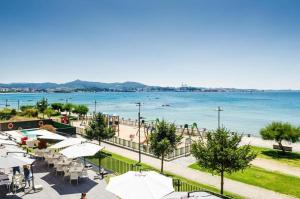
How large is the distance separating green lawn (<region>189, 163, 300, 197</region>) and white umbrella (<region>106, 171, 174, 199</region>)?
11468mm

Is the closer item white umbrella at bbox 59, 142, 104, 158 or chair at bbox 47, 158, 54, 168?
white umbrella at bbox 59, 142, 104, 158

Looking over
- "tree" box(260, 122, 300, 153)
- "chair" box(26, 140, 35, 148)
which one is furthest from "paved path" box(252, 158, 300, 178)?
"chair" box(26, 140, 35, 148)

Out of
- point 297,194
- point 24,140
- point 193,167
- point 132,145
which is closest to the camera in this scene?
point 297,194

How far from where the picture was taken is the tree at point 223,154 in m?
17.6

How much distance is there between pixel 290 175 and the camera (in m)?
24.2

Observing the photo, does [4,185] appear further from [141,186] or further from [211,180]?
[211,180]

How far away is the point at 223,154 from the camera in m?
17.6

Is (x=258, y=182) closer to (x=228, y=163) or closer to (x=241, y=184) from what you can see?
(x=241, y=184)

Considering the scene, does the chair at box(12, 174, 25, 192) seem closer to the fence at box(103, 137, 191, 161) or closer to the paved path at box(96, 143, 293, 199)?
the paved path at box(96, 143, 293, 199)

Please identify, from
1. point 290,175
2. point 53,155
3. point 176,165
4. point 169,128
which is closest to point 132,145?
point 176,165

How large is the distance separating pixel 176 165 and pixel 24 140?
14.6 meters

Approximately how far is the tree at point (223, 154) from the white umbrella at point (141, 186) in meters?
5.92

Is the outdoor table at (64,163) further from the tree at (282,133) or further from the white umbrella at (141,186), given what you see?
the tree at (282,133)

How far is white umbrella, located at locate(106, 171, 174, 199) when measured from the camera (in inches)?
448
